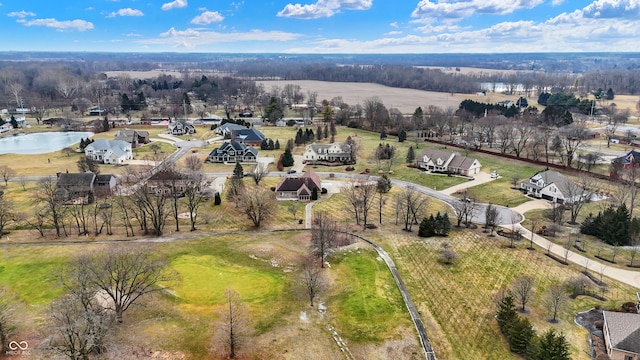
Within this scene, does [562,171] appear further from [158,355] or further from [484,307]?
[158,355]

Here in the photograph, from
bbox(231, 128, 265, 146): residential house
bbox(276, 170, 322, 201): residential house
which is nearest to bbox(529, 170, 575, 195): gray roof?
bbox(276, 170, 322, 201): residential house

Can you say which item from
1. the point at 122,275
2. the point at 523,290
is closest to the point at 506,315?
the point at 523,290

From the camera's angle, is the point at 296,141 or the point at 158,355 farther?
the point at 296,141

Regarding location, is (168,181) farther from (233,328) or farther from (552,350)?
(552,350)

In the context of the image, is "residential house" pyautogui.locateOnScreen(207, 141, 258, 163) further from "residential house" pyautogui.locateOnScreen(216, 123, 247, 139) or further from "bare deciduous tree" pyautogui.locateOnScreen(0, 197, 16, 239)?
"bare deciduous tree" pyautogui.locateOnScreen(0, 197, 16, 239)

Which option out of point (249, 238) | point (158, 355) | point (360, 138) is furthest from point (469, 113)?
point (158, 355)

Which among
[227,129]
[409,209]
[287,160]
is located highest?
[227,129]

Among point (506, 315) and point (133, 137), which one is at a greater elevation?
point (133, 137)
